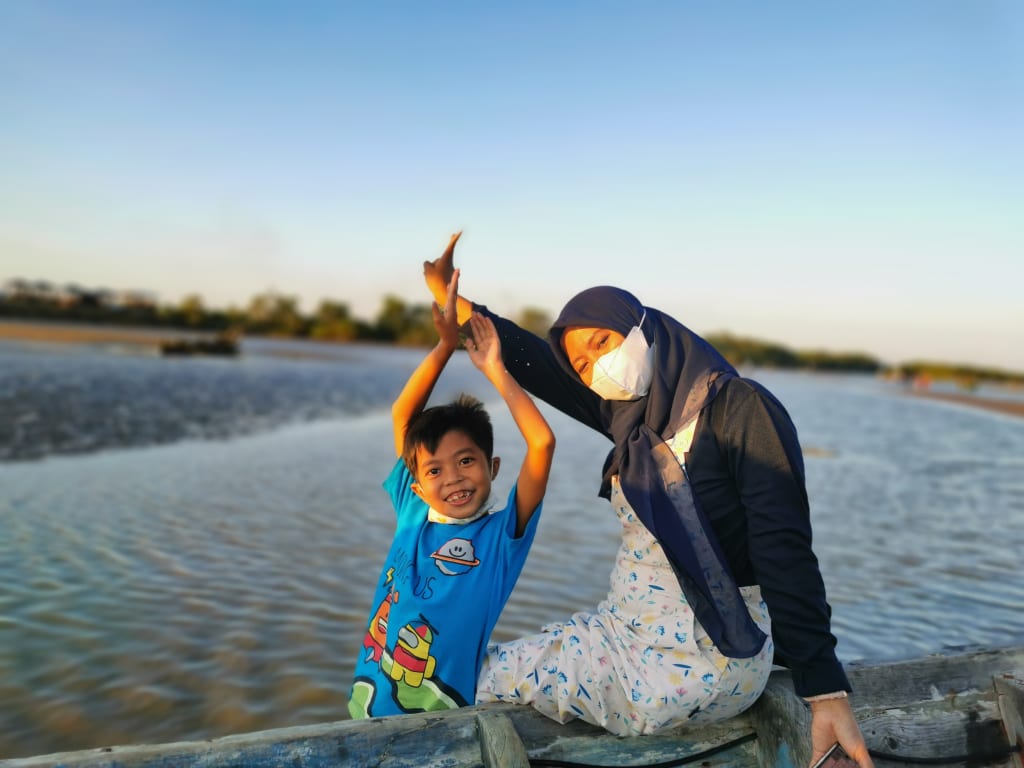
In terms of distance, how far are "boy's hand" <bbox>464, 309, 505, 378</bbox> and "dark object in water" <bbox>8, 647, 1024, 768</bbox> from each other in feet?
3.27

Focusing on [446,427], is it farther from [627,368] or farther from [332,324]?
[332,324]

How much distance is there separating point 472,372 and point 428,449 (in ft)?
105

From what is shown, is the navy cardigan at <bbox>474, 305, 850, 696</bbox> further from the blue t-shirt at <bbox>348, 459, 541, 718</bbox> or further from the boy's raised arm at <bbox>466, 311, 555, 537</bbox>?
the blue t-shirt at <bbox>348, 459, 541, 718</bbox>

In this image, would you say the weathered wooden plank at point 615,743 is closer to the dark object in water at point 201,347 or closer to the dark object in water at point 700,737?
the dark object in water at point 700,737

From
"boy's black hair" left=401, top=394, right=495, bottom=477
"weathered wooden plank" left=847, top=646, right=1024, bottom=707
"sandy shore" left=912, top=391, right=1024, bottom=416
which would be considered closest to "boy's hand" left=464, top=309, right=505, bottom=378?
"boy's black hair" left=401, top=394, right=495, bottom=477

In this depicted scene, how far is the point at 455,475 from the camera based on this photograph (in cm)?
265

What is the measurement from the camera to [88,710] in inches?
146

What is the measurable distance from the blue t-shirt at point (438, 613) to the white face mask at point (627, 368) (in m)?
0.48

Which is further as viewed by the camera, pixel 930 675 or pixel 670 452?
pixel 930 675

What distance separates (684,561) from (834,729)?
21.2 inches

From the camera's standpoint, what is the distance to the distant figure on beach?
2039 millimetres

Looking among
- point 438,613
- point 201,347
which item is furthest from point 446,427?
point 201,347

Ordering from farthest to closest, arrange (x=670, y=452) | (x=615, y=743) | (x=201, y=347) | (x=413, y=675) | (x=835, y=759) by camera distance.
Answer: (x=201, y=347) → (x=413, y=675) → (x=615, y=743) → (x=670, y=452) → (x=835, y=759)

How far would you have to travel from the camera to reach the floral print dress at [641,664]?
2186mm
